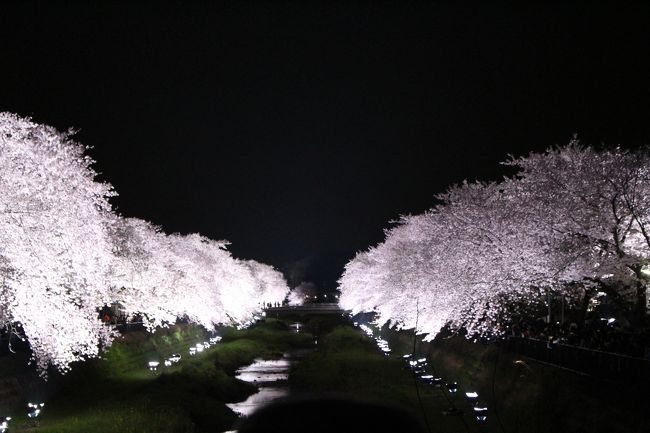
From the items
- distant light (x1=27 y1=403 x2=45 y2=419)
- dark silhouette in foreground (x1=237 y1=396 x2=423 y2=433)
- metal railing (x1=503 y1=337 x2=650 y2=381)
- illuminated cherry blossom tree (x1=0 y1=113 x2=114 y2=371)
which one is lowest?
dark silhouette in foreground (x1=237 y1=396 x2=423 y2=433)

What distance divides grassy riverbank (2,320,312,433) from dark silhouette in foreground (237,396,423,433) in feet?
5.23

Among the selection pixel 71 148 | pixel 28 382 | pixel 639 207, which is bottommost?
pixel 28 382

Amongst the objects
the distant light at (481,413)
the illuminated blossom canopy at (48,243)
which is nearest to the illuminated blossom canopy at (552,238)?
the distant light at (481,413)

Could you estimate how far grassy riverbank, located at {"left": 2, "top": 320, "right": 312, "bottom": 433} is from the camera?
21500 millimetres

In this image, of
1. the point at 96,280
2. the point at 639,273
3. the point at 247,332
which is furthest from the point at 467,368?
the point at 247,332

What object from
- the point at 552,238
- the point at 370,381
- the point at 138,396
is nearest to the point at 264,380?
the point at 370,381

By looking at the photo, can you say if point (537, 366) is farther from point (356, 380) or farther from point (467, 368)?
point (356, 380)

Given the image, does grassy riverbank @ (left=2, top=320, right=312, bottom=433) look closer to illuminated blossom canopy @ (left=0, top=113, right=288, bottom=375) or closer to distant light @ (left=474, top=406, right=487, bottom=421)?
illuminated blossom canopy @ (left=0, top=113, right=288, bottom=375)

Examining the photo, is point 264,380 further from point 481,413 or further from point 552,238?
point 552,238

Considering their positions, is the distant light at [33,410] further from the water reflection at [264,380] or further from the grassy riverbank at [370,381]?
the grassy riverbank at [370,381]

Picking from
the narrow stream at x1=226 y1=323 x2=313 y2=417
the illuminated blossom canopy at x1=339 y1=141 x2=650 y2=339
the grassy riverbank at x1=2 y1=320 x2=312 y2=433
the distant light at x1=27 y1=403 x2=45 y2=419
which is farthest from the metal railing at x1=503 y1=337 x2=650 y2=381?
the distant light at x1=27 y1=403 x2=45 y2=419

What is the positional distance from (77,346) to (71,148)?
Result: 26.1 ft

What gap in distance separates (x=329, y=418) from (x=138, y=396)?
8.15 meters

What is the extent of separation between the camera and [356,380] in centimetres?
3588
